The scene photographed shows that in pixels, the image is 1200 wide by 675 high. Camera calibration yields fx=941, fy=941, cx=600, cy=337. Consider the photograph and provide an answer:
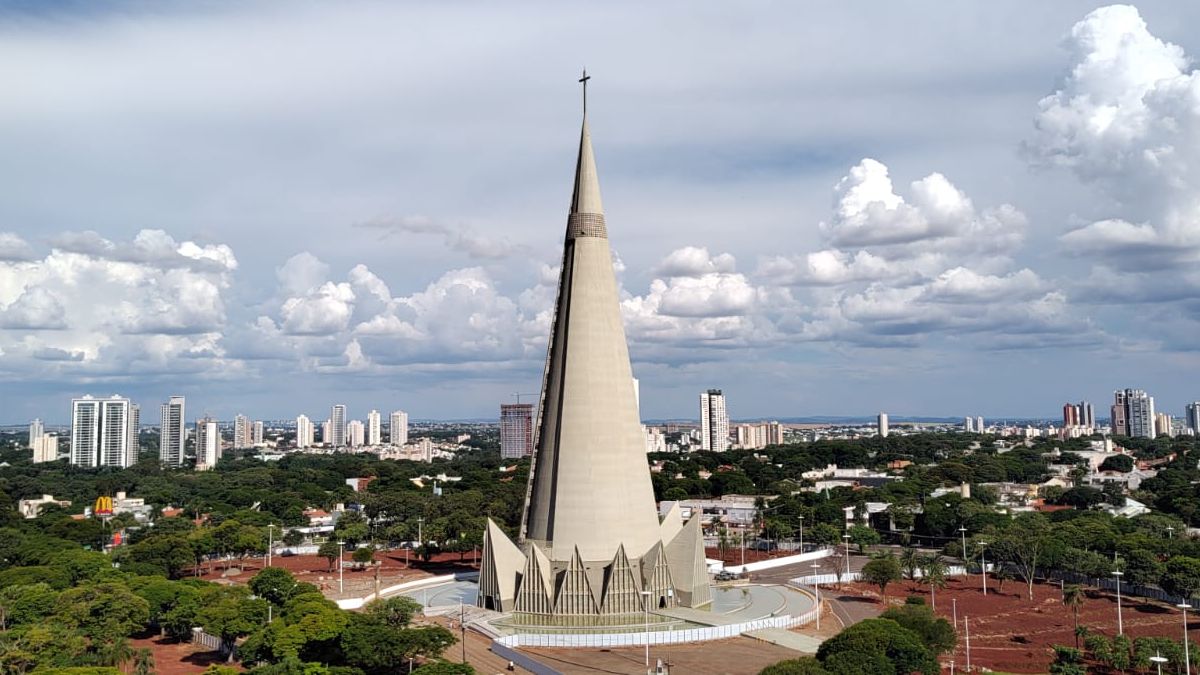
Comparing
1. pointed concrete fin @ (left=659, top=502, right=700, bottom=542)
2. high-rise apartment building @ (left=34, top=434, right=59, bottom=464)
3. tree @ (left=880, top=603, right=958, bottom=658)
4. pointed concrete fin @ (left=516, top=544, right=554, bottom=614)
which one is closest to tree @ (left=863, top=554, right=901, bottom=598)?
pointed concrete fin @ (left=659, top=502, right=700, bottom=542)

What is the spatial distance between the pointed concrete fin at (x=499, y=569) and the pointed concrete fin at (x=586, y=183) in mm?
15091

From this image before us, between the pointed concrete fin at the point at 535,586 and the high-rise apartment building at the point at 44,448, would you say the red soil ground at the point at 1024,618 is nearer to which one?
the pointed concrete fin at the point at 535,586

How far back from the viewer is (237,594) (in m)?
43.3

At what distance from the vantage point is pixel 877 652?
29.5 meters

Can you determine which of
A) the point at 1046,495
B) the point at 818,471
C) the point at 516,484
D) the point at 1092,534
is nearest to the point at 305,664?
the point at 1092,534

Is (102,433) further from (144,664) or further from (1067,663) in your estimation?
(1067,663)

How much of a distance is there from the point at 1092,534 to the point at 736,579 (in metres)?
25.5

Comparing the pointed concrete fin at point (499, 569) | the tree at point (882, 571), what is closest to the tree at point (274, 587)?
the pointed concrete fin at point (499, 569)

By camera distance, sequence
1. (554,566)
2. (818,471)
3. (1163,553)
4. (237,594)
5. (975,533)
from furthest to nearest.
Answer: (818,471) → (975,533) → (1163,553) → (237,594) → (554,566)

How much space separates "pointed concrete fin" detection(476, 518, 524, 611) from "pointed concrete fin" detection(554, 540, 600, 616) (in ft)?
7.67

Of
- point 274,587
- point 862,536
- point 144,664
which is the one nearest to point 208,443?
point 862,536

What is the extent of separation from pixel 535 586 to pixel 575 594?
184 cm

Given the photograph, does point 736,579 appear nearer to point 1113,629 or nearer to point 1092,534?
point 1113,629

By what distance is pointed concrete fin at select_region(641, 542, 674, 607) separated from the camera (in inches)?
1564
